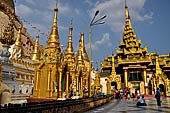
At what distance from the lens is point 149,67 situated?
3569 cm

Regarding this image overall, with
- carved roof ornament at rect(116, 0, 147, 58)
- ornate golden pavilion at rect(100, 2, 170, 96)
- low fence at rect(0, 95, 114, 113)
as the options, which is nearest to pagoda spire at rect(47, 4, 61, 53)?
low fence at rect(0, 95, 114, 113)

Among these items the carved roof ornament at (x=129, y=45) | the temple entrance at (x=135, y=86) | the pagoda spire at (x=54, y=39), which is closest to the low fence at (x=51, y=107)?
the pagoda spire at (x=54, y=39)

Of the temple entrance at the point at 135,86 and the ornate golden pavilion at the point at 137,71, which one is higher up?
the ornate golden pavilion at the point at 137,71

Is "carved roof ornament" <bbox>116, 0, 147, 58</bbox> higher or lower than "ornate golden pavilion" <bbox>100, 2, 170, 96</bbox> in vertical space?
higher

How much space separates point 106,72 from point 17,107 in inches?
1367

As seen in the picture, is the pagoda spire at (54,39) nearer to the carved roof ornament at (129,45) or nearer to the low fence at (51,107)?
the low fence at (51,107)

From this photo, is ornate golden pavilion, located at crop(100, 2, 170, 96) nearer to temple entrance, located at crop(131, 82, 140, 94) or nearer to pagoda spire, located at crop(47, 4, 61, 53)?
temple entrance, located at crop(131, 82, 140, 94)

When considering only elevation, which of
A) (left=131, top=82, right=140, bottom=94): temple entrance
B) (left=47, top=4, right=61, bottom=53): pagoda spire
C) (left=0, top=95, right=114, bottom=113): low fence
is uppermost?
(left=47, top=4, right=61, bottom=53): pagoda spire

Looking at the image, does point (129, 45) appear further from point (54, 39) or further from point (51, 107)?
point (51, 107)

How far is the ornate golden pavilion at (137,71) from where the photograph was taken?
30370 millimetres

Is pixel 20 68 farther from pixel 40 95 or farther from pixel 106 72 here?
pixel 106 72

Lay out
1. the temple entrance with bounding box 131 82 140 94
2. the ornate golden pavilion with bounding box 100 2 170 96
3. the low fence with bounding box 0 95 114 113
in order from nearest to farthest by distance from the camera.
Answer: the low fence with bounding box 0 95 114 113
the ornate golden pavilion with bounding box 100 2 170 96
the temple entrance with bounding box 131 82 140 94

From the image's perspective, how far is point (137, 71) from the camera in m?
33.4

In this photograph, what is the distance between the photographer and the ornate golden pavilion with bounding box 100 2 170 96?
3037 centimetres
